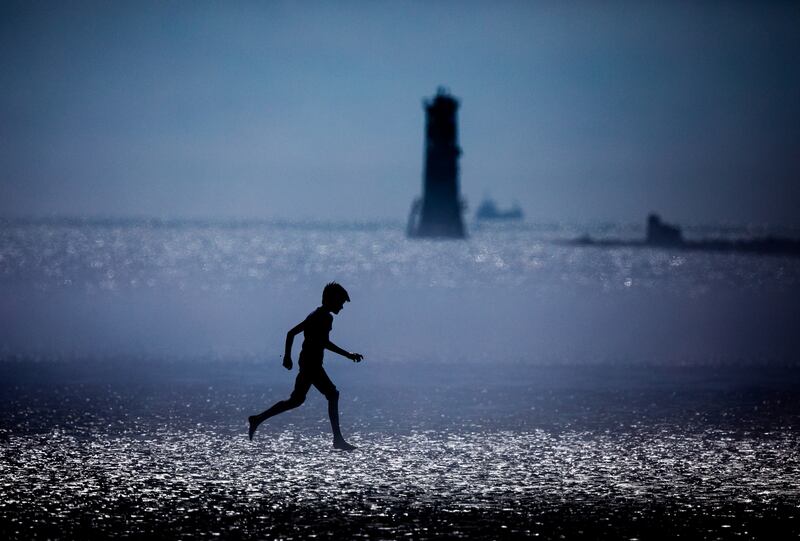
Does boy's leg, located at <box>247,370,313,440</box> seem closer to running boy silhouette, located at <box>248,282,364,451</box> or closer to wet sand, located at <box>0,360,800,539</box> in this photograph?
running boy silhouette, located at <box>248,282,364,451</box>

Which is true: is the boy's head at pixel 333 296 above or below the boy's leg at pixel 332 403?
above

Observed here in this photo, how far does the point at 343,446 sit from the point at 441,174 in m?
86.1

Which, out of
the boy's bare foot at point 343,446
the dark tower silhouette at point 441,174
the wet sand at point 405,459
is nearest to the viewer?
the wet sand at point 405,459

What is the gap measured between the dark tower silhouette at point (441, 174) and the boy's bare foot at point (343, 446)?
82.4m

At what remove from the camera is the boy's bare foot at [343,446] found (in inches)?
332

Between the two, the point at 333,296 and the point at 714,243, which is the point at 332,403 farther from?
the point at 714,243

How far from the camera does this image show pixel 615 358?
52.4 ft

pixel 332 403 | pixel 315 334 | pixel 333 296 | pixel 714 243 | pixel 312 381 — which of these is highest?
pixel 714 243

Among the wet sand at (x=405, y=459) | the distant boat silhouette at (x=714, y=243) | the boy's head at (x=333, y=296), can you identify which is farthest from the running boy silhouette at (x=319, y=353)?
the distant boat silhouette at (x=714, y=243)

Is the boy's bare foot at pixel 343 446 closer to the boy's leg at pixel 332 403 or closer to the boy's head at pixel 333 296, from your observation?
the boy's leg at pixel 332 403

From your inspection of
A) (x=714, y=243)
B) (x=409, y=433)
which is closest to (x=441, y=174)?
(x=714, y=243)

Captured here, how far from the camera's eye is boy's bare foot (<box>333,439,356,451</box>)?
8.42 metres

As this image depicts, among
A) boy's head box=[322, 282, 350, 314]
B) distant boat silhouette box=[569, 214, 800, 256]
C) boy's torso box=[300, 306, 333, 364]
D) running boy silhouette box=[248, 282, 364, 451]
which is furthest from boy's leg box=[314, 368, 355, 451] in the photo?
distant boat silhouette box=[569, 214, 800, 256]

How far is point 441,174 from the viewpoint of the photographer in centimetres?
9375
